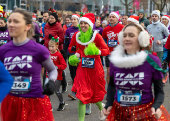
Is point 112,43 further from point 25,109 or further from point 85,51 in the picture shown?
point 25,109

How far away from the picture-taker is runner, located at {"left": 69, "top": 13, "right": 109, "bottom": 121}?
18.1 ft

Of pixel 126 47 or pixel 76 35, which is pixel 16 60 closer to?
pixel 126 47

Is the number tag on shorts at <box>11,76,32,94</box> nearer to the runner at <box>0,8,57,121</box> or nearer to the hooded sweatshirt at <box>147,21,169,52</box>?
the runner at <box>0,8,57,121</box>

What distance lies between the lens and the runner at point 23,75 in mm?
3312

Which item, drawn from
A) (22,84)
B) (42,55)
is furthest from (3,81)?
(42,55)

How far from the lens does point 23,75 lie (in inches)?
131

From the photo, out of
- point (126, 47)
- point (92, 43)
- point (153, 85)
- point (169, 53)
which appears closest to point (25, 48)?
point (126, 47)

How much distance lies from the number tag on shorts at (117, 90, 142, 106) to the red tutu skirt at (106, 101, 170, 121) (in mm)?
45

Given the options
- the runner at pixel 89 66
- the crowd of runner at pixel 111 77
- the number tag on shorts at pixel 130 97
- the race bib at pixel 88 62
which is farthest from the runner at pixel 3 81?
the race bib at pixel 88 62

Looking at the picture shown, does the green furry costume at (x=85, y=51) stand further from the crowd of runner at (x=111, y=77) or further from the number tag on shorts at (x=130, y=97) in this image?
the number tag on shorts at (x=130, y=97)

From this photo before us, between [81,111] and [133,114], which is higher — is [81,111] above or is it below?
below

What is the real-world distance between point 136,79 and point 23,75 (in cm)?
120

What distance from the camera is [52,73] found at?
3568 millimetres

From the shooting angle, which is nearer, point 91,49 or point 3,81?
point 3,81
